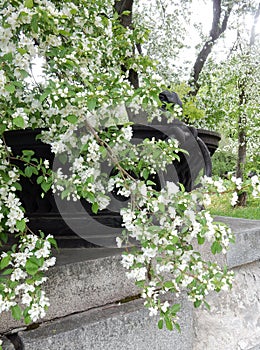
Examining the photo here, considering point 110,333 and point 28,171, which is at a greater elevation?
point 28,171

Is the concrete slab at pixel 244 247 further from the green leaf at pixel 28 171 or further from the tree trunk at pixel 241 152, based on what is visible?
the tree trunk at pixel 241 152

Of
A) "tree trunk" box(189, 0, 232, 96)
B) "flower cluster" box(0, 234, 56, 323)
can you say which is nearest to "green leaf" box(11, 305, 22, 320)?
"flower cluster" box(0, 234, 56, 323)

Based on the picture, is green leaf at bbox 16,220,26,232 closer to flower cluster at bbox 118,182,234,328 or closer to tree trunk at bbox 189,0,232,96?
flower cluster at bbox 118,182,234,328

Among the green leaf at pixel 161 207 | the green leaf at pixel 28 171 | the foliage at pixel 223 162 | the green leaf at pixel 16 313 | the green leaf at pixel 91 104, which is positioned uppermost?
the foliage at pixel 223 162

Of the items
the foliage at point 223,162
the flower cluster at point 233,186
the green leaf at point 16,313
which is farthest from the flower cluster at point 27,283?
the foliage at point 223,162

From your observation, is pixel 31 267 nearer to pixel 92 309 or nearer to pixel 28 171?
pixel 28 171

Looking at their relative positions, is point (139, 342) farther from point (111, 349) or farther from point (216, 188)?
point (216, 188)

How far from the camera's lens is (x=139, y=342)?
1.23 metres

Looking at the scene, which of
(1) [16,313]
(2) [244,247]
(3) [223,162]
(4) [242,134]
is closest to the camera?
(1) [16,313]

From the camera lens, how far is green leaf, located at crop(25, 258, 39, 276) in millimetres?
848

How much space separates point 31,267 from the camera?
0.85m

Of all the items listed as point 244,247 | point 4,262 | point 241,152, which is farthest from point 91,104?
point 241,152

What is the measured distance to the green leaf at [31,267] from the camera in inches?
33.4

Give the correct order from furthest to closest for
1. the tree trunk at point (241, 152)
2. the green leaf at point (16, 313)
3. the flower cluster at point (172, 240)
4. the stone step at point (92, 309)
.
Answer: the tree trunk at point (241, 152) → the stone step at point (92, 309) → the flower cluster at point (172, 240) → the green leaf at point (16, 313)
